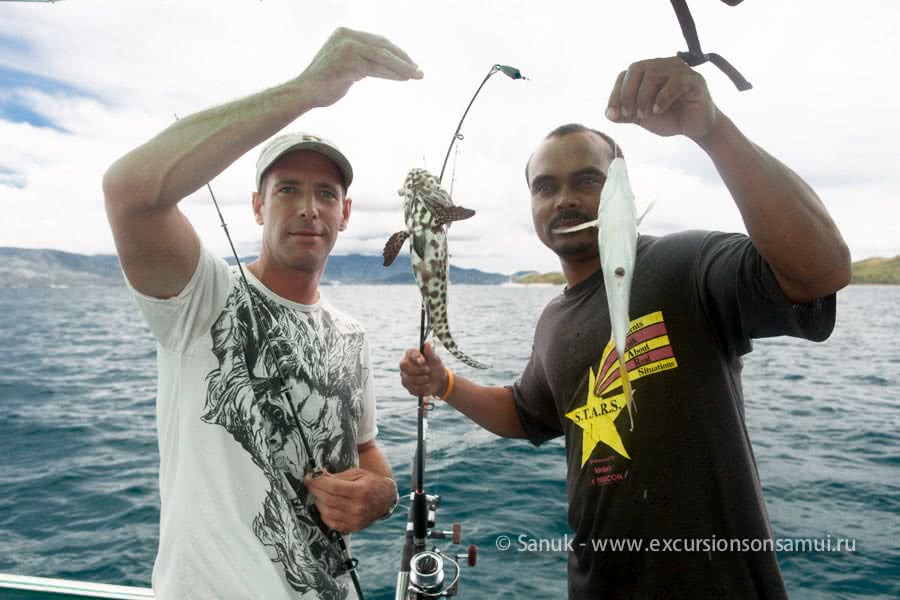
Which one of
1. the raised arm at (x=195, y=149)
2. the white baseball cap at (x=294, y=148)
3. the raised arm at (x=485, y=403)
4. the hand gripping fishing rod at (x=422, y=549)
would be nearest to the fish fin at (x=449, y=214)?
the hand gripping fishing rod at (x=422, y=549)

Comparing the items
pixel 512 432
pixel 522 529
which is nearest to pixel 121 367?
pixel 522 529

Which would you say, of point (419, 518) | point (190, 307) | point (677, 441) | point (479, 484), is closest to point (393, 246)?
point (190, 307)

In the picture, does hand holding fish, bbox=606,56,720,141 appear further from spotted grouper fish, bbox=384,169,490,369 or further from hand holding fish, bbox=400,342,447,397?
hand holding fish, bbox=400,342,447,397

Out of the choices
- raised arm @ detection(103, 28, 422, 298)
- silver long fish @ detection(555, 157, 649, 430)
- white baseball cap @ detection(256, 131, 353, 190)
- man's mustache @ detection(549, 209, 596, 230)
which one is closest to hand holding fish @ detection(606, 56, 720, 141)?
silver long fish @ detection(555, 157, 649, 430)

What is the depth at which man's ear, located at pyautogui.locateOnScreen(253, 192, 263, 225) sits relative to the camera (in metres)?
3.19

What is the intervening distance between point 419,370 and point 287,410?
1.02 m

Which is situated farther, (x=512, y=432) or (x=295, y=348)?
(x=512, y=432)

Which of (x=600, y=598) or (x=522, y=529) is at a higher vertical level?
(x=600, y=598)

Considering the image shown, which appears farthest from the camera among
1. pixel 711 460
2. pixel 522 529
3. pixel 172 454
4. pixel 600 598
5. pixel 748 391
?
pixel 748 391

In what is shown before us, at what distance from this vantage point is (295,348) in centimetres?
288

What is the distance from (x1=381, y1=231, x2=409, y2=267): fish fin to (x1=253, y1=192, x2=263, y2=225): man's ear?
0.90 m

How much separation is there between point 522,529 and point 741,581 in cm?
531

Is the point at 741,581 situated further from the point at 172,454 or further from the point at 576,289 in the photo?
the point at 172,454

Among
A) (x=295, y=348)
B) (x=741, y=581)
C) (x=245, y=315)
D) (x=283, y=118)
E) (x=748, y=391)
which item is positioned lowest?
(x=748, y=391)
